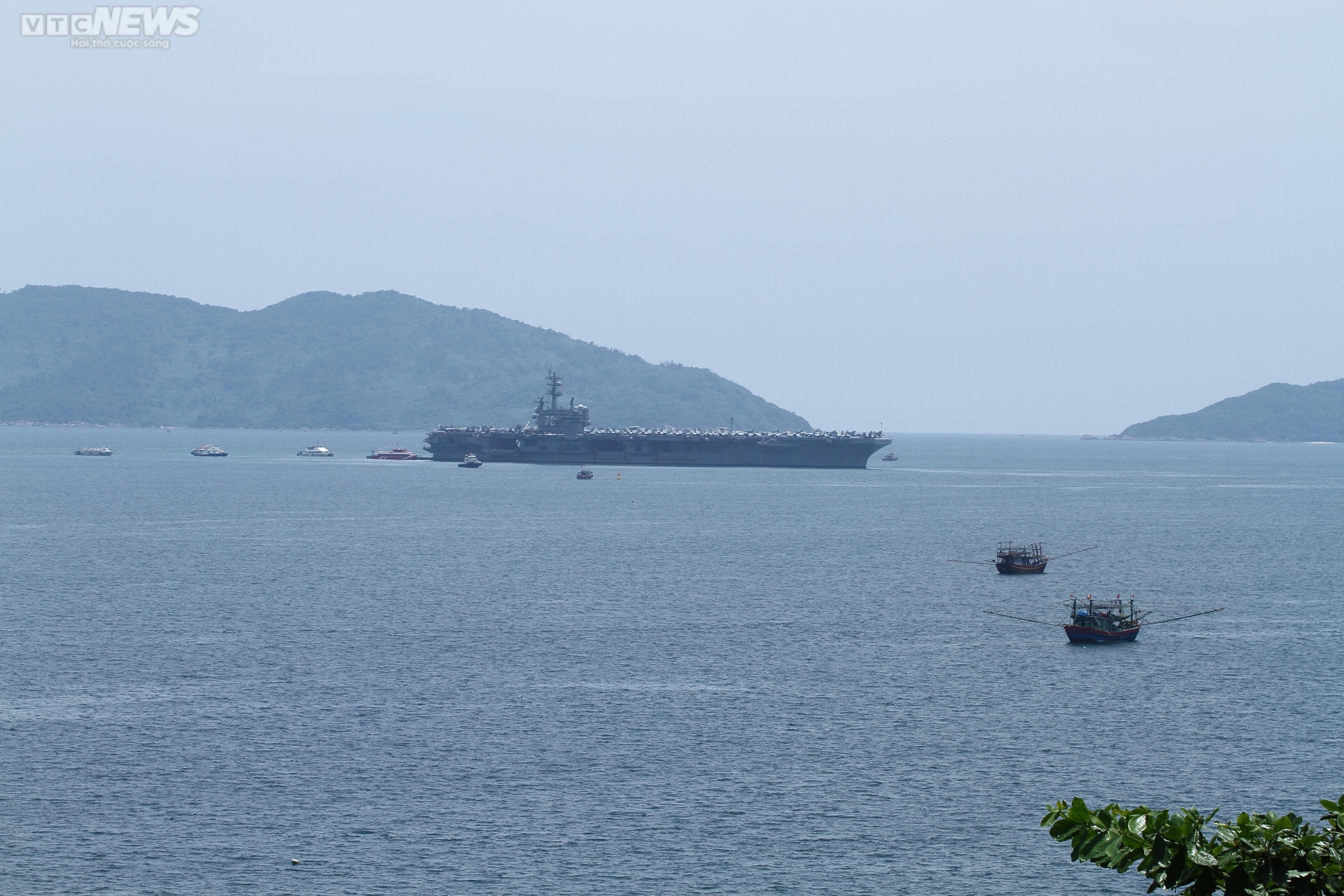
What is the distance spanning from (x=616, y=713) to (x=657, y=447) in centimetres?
14528

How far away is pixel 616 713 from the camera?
1558 inches

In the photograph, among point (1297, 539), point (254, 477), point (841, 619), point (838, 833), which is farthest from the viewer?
point (254, 477)

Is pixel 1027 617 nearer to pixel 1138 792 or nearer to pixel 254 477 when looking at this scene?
pixel 1138 792

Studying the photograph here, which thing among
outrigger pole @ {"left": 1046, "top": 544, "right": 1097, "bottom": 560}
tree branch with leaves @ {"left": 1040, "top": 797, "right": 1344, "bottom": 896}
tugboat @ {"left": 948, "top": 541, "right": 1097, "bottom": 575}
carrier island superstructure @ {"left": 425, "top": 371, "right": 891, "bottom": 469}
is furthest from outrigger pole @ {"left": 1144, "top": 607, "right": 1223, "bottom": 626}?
carrier island superstructure @ {"left": 425, "top": 371, "right": 891, "bottom": 469}

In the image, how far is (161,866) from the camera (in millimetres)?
27609

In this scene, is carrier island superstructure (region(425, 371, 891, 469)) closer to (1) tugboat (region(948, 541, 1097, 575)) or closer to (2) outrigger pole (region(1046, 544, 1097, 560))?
(2) outrigger pole (region(1046, 544, 1097, 560))

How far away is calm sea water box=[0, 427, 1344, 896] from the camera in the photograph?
28734 millimetres

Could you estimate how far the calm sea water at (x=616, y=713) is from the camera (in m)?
28.7

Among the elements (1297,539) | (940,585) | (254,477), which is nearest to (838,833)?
(940,585)

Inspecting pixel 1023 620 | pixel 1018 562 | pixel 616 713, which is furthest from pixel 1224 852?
pixel 1018 562

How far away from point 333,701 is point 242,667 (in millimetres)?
6302

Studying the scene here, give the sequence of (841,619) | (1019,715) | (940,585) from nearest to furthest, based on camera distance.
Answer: (1019,715)
(841,619)
(940,585)

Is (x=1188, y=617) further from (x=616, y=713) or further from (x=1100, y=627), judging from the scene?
(x=616, y=713)

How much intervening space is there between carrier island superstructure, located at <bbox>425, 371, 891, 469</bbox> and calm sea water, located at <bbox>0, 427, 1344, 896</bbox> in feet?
308
